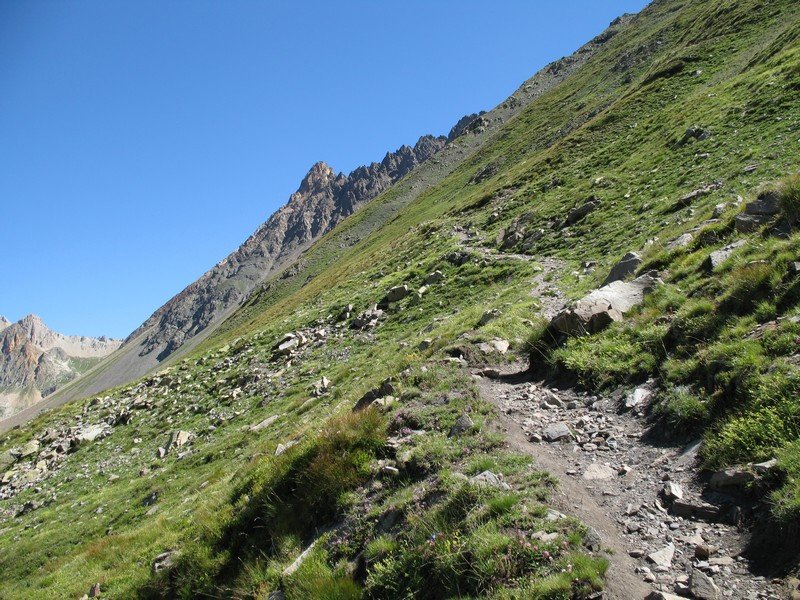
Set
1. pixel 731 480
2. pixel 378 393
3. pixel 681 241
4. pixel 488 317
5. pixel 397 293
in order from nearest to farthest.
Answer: pixel 731 480
pixel 378 393
pixel 681 241
pixel 488 317
pixel 397 293

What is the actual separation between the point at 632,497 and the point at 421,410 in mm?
4550

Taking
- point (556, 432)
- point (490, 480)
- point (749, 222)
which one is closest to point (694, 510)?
point (490, 480)

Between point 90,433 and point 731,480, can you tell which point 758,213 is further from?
point 90,433

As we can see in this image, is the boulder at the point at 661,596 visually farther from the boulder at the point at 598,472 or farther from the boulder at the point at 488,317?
the boulder at the point at 488,317

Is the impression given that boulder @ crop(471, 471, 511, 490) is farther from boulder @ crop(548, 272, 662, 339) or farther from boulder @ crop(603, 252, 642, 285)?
boulder @ crop(603, 252, 642, 285)

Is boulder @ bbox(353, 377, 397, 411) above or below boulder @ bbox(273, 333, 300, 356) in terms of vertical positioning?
below

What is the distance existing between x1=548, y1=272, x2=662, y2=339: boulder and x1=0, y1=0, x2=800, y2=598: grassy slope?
2.08 ft

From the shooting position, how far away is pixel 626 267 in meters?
15.2

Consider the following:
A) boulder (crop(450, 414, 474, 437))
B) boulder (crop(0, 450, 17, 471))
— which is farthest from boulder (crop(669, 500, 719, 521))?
boulder (crop(0, 450, 17, 471))

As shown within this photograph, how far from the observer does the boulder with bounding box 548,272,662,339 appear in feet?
37.8

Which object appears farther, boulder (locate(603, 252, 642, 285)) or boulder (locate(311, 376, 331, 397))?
boulder (locate(311, 376, 331, 397))

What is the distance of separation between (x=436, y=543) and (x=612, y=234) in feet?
71.0

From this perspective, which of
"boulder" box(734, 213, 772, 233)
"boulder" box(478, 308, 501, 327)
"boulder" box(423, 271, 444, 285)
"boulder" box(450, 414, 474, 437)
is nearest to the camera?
"boulder" box(450, 414, 474, 437)

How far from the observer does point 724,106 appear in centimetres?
3083
